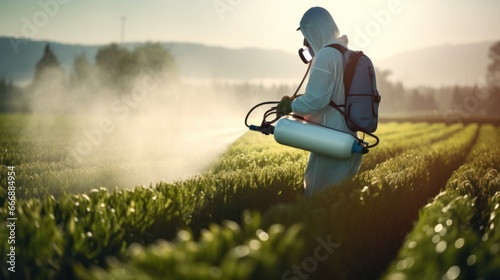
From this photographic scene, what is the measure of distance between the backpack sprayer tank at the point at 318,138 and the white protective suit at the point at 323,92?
0.52 ft

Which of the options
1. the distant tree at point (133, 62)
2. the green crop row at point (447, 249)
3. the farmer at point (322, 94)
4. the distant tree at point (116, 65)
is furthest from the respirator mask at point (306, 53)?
the distant tree at point (133, 62)

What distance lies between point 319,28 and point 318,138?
3.83 ft

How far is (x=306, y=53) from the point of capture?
7.17 metres

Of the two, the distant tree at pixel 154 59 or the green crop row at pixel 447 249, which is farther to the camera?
the distant tree at pixel 154 59

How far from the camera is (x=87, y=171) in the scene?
1130 centimetres

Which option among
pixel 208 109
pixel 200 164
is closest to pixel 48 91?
pixel 208 109

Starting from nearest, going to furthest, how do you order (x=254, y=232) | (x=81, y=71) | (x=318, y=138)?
(x=254, y=232)
(x=318, y=138)
(x=81, y=71)

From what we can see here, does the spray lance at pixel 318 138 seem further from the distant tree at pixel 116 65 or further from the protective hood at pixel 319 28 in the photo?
the distant tree at pixel 116 65

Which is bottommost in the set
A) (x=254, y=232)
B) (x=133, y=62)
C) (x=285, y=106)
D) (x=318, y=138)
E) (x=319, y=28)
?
(x=254, y=232)

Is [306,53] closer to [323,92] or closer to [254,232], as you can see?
[323,92]

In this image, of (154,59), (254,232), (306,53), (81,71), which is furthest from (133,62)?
(254,232)

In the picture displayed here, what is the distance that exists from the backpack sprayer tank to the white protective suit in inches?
6.2

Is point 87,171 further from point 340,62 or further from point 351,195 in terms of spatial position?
point 351,195

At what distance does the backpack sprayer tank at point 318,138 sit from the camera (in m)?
6.47
